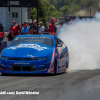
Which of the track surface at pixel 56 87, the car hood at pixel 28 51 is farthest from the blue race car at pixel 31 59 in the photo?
the track surface at pixel 56 87

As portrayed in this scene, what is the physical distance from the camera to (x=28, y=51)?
9125mm


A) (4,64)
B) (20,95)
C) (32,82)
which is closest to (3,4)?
(4,64)

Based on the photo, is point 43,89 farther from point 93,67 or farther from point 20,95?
point 93,67

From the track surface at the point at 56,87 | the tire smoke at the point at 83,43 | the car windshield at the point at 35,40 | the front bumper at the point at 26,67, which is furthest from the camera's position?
the tire smoke at the point at 83,43

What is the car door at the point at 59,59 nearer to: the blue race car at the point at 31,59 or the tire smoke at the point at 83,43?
the blue race car at the point at 31,59

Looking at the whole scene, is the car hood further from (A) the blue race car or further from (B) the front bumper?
(B) the front bumper

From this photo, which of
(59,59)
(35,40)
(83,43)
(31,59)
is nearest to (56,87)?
(31,59)

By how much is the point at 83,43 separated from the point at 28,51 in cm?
461

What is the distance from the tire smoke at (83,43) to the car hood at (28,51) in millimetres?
2041

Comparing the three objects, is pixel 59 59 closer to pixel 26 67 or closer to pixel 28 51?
pixel 28 51

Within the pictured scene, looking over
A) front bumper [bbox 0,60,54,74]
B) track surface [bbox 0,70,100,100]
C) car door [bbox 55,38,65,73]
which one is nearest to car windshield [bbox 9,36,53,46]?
car door [bbox 55,38,65,73]

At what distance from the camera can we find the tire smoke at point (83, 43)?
1198cm

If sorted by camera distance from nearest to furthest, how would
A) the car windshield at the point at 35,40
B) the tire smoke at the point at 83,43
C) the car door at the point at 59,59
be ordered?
1. the car door at the point at 59,59
2. the car windshield at the point at 35,40
3. the tire smoke at the point at 83,43

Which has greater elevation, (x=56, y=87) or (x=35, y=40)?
(x=35, y=40)
